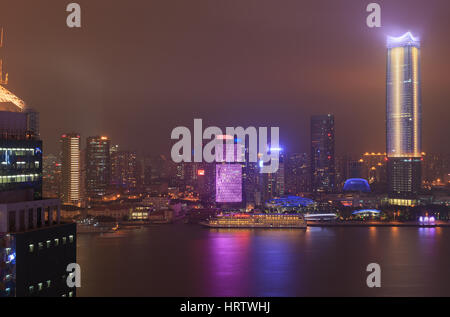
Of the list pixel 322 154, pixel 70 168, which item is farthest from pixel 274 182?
pixel 70 168

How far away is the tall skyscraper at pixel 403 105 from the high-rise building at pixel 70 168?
16.5m

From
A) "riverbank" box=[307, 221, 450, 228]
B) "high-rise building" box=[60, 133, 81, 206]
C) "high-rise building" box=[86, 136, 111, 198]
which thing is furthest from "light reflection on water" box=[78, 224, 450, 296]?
"high-rise building" box=[86, 136, 111, 198]

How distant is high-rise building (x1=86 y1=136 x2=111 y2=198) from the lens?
26656mm

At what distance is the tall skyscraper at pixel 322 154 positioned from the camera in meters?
32.7

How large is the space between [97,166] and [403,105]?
57.0 ft

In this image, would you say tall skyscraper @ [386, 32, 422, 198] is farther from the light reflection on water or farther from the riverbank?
the light reflection on water

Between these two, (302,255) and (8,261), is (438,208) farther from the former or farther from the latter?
(8,261)

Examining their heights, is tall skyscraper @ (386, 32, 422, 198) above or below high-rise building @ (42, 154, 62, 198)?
above

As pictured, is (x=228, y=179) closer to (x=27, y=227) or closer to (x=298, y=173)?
(x=298, y=173)

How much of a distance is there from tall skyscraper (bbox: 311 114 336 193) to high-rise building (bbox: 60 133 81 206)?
14.5 m

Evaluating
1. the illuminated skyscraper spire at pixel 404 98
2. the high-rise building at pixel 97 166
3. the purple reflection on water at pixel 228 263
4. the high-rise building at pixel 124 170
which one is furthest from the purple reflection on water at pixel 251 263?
the high-rise building at pixel 124 170

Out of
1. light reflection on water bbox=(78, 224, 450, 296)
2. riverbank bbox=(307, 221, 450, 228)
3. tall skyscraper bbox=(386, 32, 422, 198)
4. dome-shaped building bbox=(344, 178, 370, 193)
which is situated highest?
tall skyscraper bbox=(386, 32, 422, 198)

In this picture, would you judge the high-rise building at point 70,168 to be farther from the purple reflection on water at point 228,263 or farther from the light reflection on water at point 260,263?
the purple reflection on water at point 228,263

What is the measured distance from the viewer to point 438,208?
21938 mm
